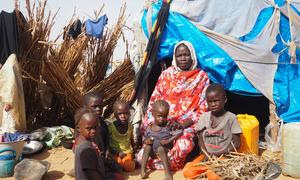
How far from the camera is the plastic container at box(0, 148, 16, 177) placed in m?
4.03


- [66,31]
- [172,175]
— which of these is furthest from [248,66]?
[66,31]

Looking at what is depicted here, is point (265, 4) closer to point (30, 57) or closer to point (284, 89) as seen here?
point (284, 89)

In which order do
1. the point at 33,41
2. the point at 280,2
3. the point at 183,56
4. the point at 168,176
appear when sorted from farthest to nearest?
the point at 33,41, the point at 280,2, the point at 183,56, the point at 168,176

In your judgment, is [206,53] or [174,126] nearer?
[174,126]

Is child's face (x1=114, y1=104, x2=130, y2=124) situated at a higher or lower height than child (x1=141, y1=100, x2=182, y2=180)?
higher

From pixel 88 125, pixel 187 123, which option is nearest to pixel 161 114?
pixel 187 123

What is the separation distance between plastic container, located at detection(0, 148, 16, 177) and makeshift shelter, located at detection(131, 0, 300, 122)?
7.68ft

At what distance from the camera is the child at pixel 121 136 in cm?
416

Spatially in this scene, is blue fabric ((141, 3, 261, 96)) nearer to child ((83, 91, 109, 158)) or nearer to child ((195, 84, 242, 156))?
child ((195, 84, 242, 156))

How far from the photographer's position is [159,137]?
13.5ft

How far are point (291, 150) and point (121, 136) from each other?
6.35 ft

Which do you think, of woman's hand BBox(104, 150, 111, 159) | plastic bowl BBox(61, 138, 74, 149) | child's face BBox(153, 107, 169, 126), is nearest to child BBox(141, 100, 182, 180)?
child's face BBox(153, 107, 169, 126)

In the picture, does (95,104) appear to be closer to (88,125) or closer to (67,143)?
(88,125)

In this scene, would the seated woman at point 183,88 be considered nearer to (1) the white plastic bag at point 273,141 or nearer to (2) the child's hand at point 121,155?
(2) the child's hand at point 121,155
